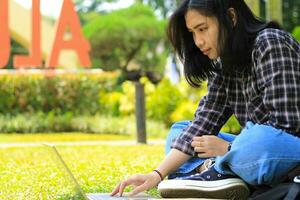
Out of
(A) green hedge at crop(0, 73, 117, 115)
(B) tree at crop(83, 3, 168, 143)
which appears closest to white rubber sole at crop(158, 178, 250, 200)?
(A) green hedge at crop(0, 73, 117, 115)

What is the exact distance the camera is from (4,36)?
45.9ft

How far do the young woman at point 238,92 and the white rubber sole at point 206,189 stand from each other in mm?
46

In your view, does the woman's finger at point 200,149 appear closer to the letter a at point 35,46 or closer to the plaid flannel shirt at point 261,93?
the plaid flannel shirt at point 261,93

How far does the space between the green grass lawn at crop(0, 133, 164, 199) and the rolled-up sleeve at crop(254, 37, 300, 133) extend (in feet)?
2.76

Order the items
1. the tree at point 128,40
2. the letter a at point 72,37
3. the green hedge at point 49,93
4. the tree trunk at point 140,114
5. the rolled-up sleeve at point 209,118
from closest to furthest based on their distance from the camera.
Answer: the rolled-up sleeve at point 209,118, the tree trunk at point 140,114, the green hedge at point 49,93, the letter a at point 72,37, the tree at point 128,40

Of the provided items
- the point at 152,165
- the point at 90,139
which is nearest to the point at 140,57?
the point at 90,139

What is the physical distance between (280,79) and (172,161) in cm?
70

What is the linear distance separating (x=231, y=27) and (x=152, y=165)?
347cm

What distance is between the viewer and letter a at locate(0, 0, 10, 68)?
13.7 metres

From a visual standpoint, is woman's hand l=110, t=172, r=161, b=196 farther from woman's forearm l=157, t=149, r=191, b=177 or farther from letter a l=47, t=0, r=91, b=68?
letter a l=47, t=0, r=91, b=68

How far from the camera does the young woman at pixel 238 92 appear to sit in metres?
→ 2.98

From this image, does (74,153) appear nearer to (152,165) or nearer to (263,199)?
(152,165)

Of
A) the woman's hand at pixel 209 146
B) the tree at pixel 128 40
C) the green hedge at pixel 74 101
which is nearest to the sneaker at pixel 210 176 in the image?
the woman's hand at pixel 209 146

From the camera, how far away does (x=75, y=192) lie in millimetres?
2752
